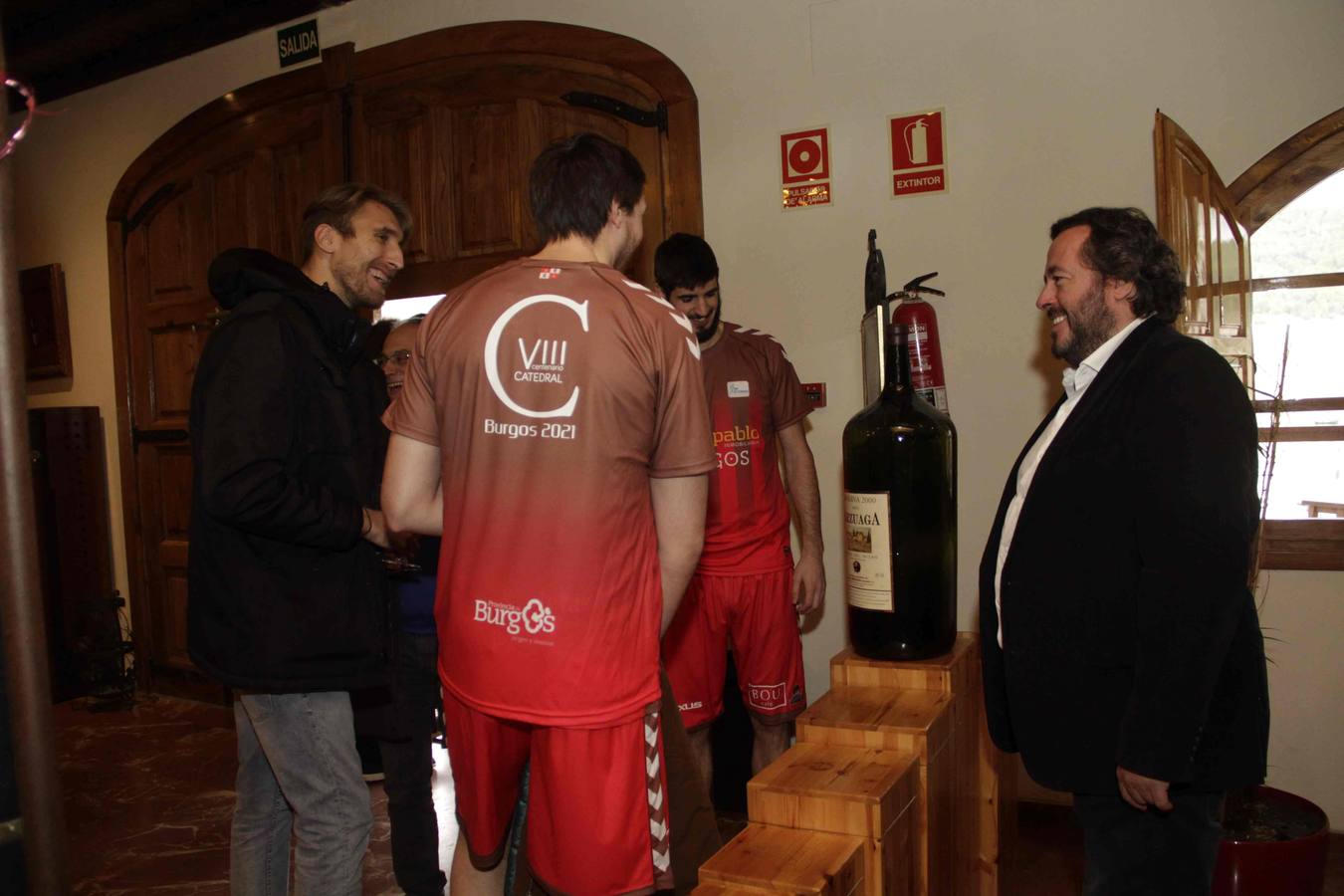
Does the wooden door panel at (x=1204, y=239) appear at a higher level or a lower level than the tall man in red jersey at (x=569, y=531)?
higher

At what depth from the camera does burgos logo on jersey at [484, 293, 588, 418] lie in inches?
54.8

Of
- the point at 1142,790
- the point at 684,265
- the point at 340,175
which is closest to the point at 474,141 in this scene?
the point at 340,175

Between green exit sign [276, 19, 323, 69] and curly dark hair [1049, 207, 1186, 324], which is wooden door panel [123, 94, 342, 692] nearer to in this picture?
green exit sign [276, 19, 323, 69]

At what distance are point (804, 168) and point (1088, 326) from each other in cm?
173

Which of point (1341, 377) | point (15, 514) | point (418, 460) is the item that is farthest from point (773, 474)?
→ point (15, 514)

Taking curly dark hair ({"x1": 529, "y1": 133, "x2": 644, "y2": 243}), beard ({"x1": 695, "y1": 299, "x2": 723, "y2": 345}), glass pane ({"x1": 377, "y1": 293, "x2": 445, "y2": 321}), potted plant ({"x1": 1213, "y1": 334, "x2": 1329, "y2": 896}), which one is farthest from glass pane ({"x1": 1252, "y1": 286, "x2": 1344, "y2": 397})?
glass pane ({"x1": 377, "y1": 293, "x2": 445, "y2": 321})

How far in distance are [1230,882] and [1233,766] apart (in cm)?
101

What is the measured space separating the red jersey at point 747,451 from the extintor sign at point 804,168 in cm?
72

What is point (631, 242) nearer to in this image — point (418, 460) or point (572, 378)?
point (572, 378)

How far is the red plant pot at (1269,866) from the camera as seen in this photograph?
2246mm

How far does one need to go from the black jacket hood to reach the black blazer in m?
1.24

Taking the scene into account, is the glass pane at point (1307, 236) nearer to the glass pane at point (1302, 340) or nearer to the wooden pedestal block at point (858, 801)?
the glass pane at point (1302, 340)

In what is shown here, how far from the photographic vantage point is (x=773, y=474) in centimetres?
273

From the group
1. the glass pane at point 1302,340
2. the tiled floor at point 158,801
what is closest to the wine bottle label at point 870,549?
the tiled floor at point 158,801
